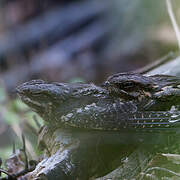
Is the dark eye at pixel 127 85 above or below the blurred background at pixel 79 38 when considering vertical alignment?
above

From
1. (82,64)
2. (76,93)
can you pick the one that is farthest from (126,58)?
(76,93)

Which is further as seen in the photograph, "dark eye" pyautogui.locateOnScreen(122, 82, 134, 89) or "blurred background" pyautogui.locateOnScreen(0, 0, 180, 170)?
"blurred background" pyautogui.locateOnScreen(0, 0, 180, 170)

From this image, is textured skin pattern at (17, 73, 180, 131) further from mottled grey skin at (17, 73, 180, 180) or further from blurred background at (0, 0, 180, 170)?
blurred background at (0, 0, 180, 170)

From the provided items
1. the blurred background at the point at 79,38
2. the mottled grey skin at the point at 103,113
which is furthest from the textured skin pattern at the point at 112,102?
the blurred background at the point at 79,38

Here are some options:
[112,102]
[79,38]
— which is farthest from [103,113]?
[79,38]

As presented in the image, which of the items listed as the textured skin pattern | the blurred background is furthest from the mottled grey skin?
the blurred background

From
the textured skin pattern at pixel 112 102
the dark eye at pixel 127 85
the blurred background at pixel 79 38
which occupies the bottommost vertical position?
the blurred background at pixel 79 38

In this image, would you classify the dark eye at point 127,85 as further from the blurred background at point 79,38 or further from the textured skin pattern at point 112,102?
the blurred background at point 79,38
